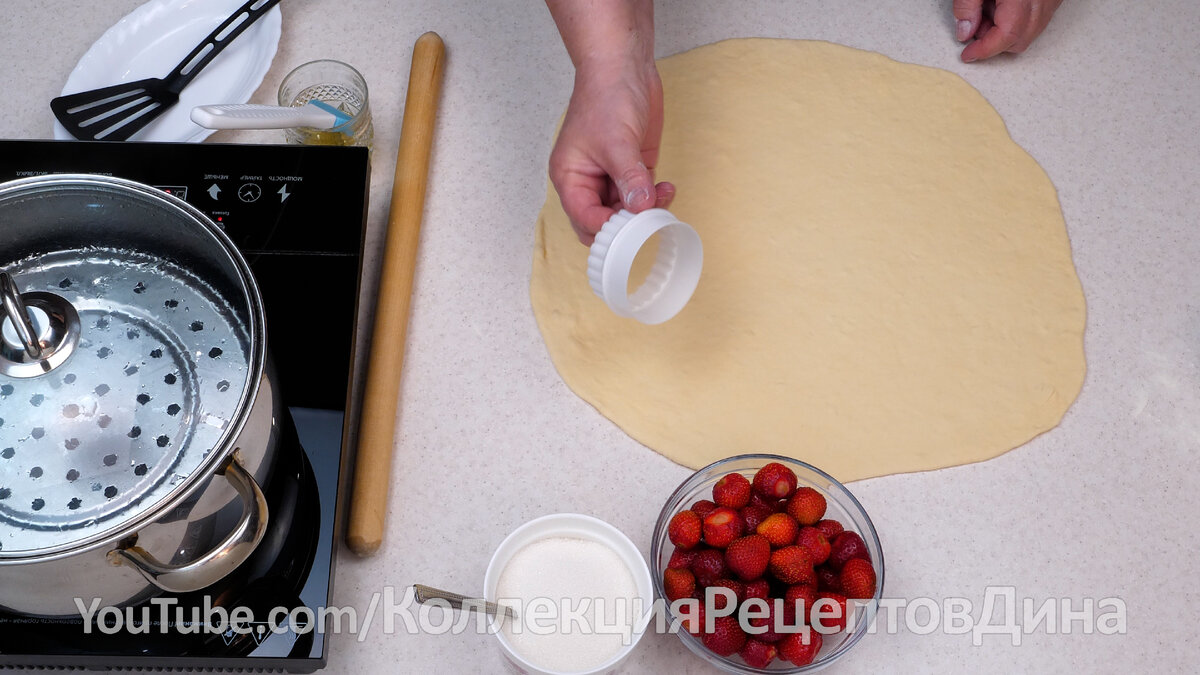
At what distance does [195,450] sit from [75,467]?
0.25 feet

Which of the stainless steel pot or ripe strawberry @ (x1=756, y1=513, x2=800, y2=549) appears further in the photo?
ripe strawberry @ (x1=756, y1=513, x2=800, y2=549)

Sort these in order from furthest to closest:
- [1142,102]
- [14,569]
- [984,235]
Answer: [1142,102], [984,235], [14,569]

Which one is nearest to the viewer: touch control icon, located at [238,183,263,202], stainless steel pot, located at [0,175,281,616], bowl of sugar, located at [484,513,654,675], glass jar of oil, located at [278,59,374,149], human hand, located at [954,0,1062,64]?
stainless steel pot, located at [0,175,281,616]

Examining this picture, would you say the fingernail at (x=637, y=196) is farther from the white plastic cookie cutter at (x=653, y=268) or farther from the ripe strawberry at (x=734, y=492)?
the ripe strawberry at (x=734, y=492)

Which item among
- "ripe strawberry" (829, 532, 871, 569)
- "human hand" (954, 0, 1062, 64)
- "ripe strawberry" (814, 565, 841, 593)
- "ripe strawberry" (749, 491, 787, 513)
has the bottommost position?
"ripe strawberry" (814, 565, 841, 593)

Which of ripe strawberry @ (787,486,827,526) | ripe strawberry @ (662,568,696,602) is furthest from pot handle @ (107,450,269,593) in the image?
ripe strawberry @ (787,486,827,526)

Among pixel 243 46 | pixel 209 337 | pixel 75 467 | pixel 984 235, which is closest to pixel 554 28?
pixel 243 46

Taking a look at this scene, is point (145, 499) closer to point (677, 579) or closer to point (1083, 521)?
point (677, 579)

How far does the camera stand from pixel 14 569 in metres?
0.58

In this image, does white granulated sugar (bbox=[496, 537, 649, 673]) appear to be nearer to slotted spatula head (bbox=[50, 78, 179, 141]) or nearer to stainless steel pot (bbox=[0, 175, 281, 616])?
stainless steel pot (bbox=[0, 175, 281, 616])

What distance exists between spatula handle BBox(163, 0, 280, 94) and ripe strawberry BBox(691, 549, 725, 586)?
2.82 ft

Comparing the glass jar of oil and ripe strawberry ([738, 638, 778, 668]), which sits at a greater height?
the glass jar of oil

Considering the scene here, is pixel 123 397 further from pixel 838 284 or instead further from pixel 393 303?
pixel 838 284

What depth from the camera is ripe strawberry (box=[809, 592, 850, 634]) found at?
0.73 metres
